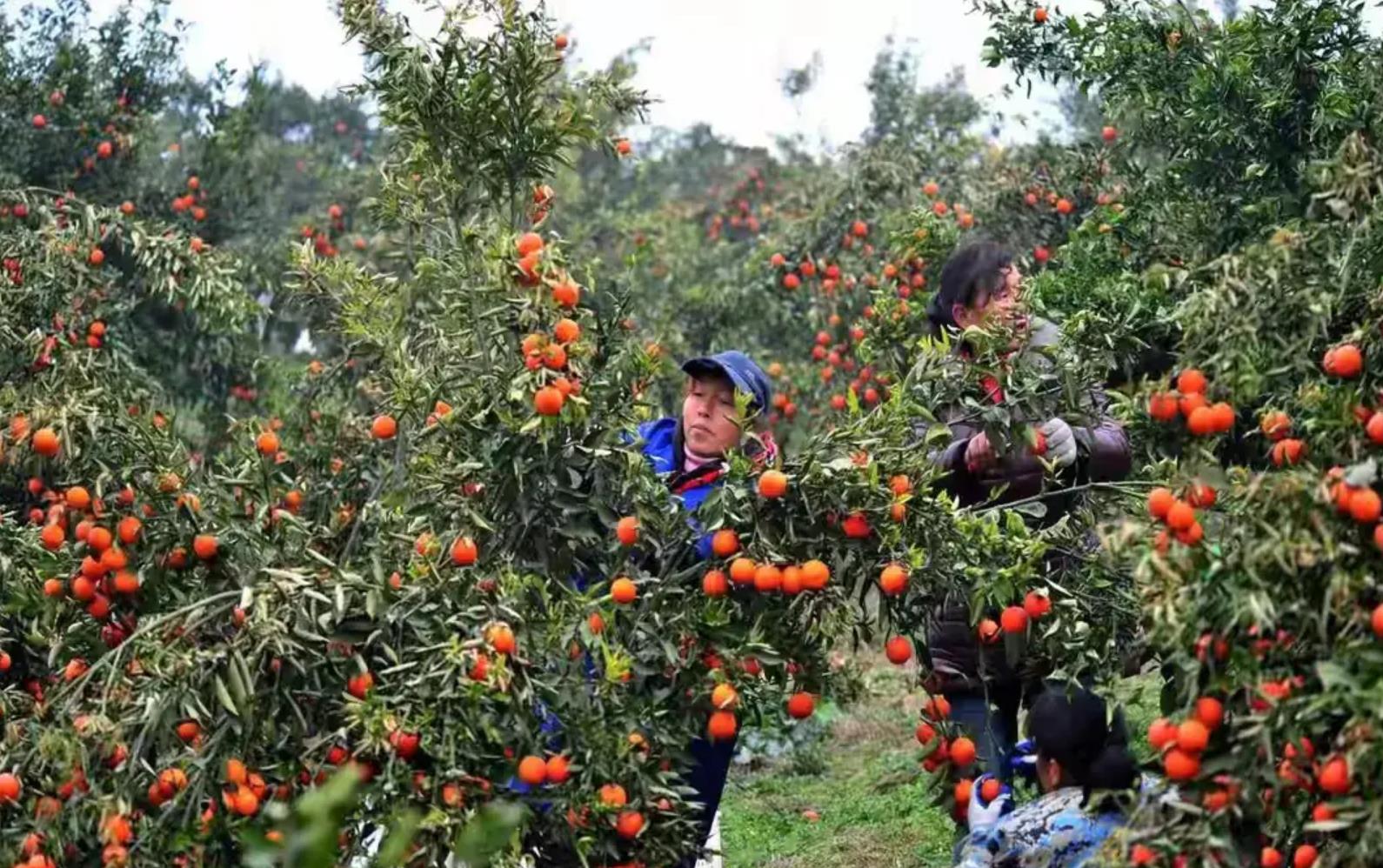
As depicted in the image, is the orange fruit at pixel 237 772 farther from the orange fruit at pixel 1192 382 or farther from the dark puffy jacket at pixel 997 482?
the orange fruit at pixel 1192 382

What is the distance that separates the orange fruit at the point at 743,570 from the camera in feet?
10.6

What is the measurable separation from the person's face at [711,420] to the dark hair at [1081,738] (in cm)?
87

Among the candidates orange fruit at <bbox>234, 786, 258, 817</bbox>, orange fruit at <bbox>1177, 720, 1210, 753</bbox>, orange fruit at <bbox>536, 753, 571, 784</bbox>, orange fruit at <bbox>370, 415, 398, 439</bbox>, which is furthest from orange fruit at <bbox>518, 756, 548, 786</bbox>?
orange fruit at <bbox>1177, 720, 1210, 753</bbox>

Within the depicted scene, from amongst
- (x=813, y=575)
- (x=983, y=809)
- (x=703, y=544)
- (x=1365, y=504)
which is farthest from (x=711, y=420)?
(x=1365, y=504)

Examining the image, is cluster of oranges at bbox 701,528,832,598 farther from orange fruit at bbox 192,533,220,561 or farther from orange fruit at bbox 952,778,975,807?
orange fruit at bbox 192,533,220,561

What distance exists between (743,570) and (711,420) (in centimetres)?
58

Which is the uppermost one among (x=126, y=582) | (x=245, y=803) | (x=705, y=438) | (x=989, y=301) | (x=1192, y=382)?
(x=989, y=301)

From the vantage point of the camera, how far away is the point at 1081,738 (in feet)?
10.8

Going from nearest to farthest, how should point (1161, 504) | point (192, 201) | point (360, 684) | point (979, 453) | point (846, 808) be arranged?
point (1161, 504), point (360, 684), point (979, 453), point (846, 808), point (192, 201)

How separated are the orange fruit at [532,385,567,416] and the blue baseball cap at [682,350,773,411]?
0.61 meters

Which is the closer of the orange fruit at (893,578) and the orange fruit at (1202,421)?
the orange fruit at (1202,421)

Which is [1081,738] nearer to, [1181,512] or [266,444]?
[1181,512]

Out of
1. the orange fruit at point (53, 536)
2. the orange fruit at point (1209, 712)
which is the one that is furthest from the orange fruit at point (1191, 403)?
the orange fruit at point (53, 536)

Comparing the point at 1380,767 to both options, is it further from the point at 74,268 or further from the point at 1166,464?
the point at 74,268
